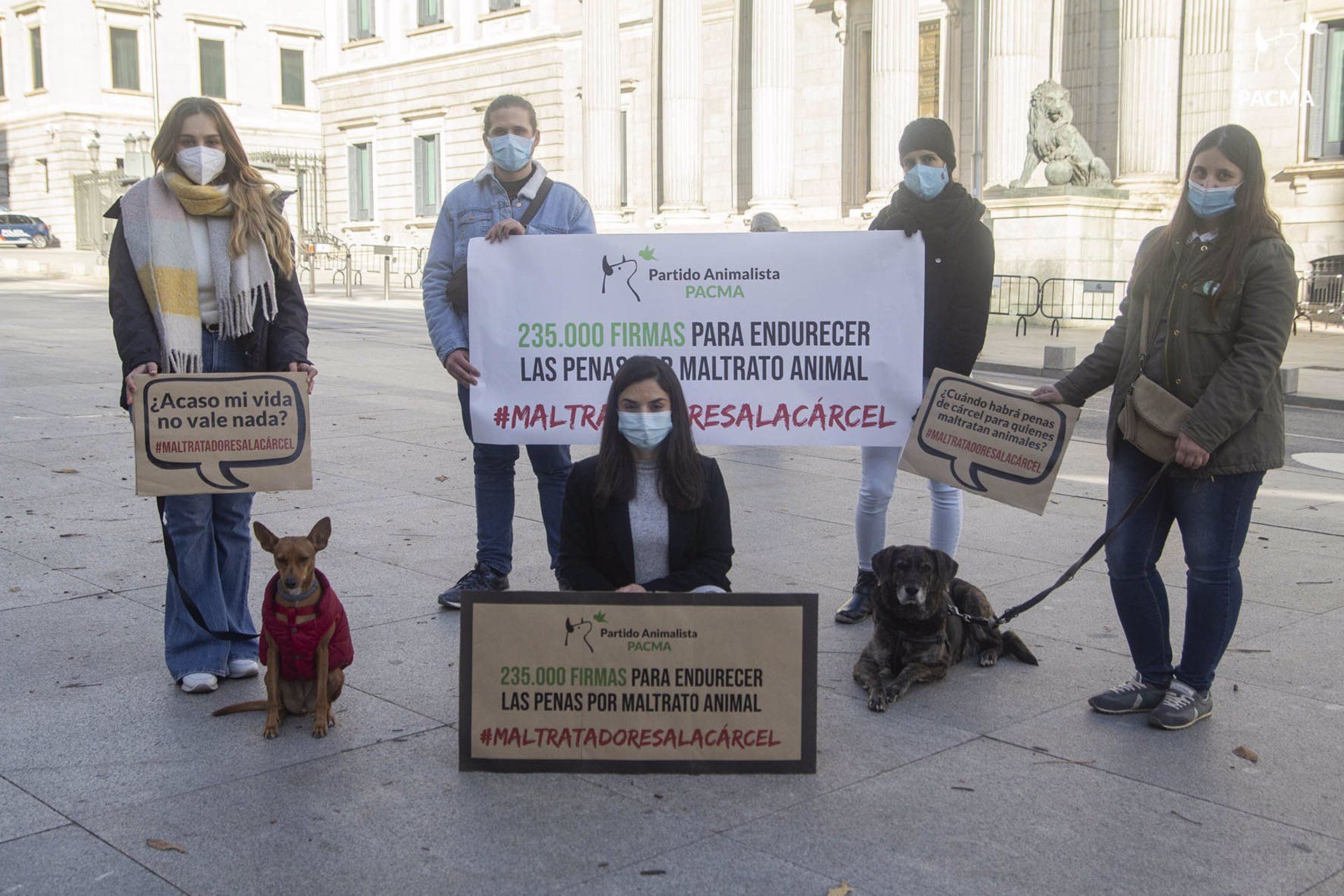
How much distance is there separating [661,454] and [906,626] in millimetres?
1176

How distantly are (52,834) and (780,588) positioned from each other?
3611 mm

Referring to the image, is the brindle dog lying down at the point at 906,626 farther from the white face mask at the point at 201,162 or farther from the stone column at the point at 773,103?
the stone column at the point at 773,103

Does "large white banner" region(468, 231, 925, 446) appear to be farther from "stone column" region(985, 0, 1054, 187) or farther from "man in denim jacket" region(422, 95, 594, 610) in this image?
"stone column" region(985, 0, 1054, 187)

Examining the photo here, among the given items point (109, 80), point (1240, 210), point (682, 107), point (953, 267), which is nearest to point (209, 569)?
point (953, 267)

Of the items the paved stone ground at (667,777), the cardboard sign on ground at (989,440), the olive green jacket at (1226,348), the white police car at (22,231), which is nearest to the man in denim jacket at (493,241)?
the paved stone ground at (667,777)

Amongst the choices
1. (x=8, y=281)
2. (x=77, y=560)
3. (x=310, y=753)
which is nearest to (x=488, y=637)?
(x=310, y=753)

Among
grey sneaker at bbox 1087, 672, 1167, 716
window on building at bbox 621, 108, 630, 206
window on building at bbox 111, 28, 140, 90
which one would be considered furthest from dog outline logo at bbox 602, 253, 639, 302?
window on building at bbox 111, 28, 140, 90

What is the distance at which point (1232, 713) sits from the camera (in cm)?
480

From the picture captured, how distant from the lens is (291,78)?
7281 cm

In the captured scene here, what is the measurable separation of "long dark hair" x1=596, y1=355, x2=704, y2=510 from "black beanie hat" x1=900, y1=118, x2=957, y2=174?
166 centimetres

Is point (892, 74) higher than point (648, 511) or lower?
higher

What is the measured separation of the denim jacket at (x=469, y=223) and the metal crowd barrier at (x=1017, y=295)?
70.7ft

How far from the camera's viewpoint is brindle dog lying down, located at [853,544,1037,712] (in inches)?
193

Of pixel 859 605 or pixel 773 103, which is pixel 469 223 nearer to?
pixel 859 605
